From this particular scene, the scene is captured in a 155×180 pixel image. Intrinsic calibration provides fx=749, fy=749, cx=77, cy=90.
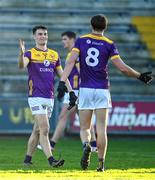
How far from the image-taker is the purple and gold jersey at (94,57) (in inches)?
413

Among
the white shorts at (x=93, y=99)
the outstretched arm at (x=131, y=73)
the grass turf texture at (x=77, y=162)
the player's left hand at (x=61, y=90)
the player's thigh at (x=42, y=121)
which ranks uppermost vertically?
the outstretched arm at (x=131, y=73)

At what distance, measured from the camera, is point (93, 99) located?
10492 millimetres

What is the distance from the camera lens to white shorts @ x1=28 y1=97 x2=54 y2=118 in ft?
37.0

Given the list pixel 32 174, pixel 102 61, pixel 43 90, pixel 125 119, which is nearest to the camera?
pixel 32 174

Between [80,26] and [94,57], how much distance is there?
12535mm

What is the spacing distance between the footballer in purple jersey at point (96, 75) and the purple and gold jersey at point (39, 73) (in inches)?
39.0

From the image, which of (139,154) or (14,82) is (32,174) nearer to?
(139,154)

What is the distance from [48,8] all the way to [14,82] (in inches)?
111

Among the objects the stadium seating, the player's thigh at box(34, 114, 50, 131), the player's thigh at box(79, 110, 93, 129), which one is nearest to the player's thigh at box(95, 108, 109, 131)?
the player's thigh at box(79, 110, 93, 129)

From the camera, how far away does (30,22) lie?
23078 mm

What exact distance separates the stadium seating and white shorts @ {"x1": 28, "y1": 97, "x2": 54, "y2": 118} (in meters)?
10.8

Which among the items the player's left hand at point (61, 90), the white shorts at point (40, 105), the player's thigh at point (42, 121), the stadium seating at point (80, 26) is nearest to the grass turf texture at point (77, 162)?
the player's thigh at point (42, 121)

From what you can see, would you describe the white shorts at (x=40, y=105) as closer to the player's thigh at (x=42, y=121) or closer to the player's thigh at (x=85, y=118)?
the player's thigh at (x=42, y=121)

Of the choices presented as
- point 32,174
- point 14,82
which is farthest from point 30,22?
point 32,174
